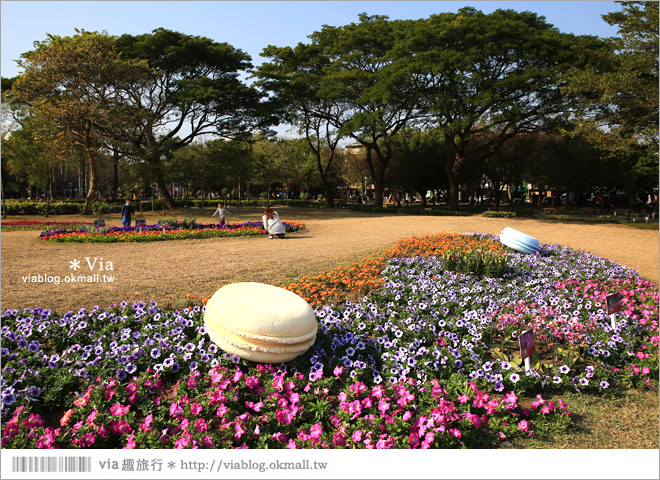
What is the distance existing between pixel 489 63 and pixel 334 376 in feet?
69.4

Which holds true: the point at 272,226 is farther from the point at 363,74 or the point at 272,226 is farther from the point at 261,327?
the point at 363,74

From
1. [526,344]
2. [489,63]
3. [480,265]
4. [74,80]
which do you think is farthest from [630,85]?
[74,80]

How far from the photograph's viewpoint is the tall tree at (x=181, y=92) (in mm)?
22938

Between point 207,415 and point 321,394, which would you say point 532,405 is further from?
point 207,415

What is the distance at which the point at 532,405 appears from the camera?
308 cm

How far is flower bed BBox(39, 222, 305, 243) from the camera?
458 inches

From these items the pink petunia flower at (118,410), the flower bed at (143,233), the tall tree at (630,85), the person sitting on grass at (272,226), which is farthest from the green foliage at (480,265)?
the tall tree at (630,85)

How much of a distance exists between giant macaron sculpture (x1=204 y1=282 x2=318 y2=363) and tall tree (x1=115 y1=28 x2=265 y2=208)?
2072 centimetres

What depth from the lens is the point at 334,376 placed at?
3.50 metres

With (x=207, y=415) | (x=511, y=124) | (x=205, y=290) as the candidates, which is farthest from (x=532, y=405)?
(x=511, y=124)

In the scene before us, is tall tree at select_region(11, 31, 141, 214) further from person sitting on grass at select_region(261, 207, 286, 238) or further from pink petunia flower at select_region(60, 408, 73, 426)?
pink petunia flower at select_region(60, 408, 73, 426)

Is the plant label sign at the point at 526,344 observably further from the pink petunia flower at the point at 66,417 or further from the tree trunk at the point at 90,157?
the tree trunk at the point at 90,157

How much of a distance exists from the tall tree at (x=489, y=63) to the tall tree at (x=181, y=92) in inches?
398

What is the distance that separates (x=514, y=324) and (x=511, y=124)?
65.3 ft
